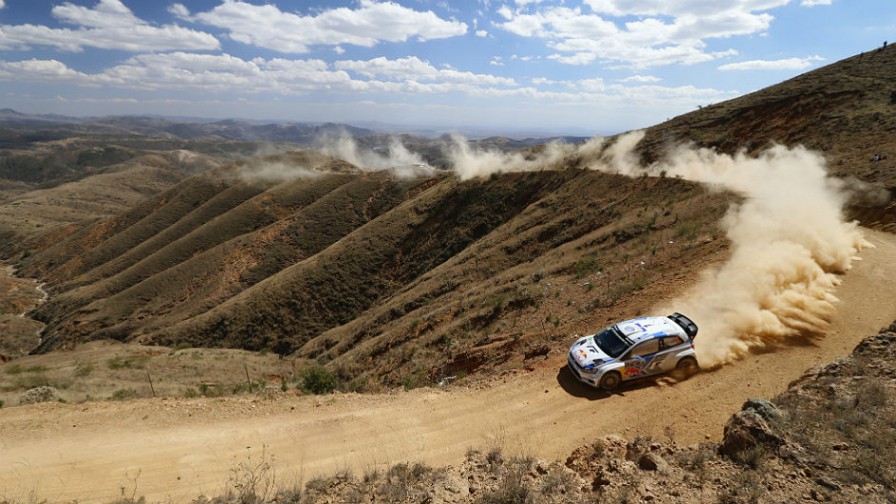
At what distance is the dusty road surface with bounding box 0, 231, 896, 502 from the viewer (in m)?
10.4

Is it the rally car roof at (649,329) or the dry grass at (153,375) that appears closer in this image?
the rally car roof at (649,329)

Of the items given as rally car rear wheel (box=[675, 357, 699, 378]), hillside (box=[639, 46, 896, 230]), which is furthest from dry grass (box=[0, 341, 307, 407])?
hillside (box=[639, 46, 896, 230])

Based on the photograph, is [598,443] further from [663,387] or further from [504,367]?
[504,367]

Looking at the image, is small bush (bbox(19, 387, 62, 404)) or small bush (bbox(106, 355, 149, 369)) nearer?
small bush (bbox(19, 387, 62, 404))

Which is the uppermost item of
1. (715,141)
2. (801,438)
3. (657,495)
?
(715,141)

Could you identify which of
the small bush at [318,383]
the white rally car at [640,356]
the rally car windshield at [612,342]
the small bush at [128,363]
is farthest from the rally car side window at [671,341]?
the small bush at [128,363]

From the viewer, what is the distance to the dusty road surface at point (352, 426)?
10.4m

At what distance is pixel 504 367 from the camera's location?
49.2 ft

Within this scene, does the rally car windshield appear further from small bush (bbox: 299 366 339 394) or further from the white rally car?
small bush (bbox: 299 366 339 394)

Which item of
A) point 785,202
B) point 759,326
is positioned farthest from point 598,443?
point 785,202

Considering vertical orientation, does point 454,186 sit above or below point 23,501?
above

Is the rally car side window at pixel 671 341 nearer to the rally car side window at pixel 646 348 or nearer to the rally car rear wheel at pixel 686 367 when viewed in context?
the rally car side window at pixel 646 348

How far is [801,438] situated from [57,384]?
29654 millimetres

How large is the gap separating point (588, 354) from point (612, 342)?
844 mm
